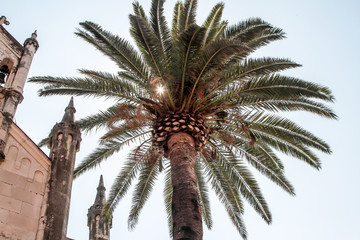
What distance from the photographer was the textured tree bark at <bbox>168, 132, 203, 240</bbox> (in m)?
8.64

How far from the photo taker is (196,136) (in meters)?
11.2

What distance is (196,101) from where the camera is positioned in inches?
462

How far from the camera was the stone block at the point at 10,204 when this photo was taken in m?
9.19

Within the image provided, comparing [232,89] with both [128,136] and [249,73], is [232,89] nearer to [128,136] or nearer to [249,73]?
[249,73]

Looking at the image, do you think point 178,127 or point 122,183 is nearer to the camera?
point 178,127

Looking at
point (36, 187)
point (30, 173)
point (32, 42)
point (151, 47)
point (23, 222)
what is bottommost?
point (23, 222)

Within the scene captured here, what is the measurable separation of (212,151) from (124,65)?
3.99 metres

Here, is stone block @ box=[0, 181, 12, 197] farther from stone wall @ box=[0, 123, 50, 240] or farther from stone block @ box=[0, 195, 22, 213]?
stone block @ box=[0, 195, 22, 213]

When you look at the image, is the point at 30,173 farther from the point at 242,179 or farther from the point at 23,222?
the point at 242,179

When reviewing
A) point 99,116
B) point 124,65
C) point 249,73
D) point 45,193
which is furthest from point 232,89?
point 45,193

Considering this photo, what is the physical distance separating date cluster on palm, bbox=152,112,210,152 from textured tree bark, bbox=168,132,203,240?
19 centimetres

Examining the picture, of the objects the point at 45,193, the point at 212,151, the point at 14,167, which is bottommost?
the point at 45,193

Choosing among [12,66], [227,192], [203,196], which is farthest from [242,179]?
[12,66]

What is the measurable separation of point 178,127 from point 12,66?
6.81 meters
